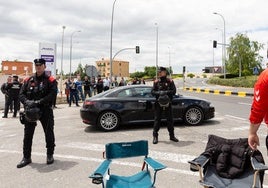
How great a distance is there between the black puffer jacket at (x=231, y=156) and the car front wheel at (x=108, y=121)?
6374mm

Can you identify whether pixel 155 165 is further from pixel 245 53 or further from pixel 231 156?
pixel 245 53

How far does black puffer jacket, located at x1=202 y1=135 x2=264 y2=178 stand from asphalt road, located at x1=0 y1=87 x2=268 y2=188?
1.34 metres

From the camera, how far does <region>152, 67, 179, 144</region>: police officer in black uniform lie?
7.96 meters

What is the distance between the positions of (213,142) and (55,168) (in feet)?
10.7

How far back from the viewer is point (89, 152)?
735 centimetres

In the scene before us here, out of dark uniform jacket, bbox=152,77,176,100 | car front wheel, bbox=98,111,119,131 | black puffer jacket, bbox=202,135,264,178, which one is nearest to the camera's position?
black puffer jacket, bbox=202,135,264,178

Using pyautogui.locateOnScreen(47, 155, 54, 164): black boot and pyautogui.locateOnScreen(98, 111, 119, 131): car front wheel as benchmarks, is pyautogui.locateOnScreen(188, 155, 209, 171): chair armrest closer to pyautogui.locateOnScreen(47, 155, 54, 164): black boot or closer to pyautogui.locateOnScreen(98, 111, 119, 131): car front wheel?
pyautogui.locateOnScreen(47, 155, 54, 164): black boot

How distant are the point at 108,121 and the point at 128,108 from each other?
70 cm

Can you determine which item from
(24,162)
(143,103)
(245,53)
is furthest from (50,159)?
(245,53)

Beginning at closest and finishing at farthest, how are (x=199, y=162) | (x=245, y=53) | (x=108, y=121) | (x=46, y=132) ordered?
(x=199, y=162), (x=46, y=132), (x=108, y=121), (x=245, y=53)

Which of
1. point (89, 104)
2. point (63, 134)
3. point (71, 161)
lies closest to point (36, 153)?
point (71, 161)

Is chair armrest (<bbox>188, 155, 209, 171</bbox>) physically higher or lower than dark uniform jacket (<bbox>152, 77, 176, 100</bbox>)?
lower

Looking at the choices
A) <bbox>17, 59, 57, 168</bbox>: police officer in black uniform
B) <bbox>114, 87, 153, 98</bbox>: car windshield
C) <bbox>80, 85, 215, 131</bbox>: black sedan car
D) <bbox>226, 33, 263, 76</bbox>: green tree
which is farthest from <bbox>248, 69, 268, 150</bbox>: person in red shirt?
<bbox>226, 33, 263, 76</bbox>: green tree

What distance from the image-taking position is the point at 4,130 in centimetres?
1125
